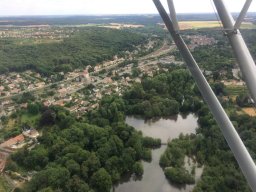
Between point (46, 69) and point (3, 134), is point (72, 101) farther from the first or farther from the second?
point (46, 69)

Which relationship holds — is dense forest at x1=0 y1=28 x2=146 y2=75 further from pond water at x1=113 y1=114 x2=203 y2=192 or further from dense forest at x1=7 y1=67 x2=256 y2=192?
pond water at x1=113 y1=114 x2=203 y2=192

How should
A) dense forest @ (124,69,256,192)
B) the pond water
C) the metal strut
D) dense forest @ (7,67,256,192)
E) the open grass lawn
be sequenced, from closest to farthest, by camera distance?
the metal strut
dense forest @ (124,69,256,192)
dense forest @ (7,67,256,192)
the open grass lawn
the pond water

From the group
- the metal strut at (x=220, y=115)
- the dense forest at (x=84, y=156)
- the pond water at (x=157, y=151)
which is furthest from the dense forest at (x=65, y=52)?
the metal strut at (x=220, y=115)

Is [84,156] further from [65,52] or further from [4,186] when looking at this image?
[65,52]

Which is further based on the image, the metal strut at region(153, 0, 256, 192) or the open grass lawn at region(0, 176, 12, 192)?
the open grass lawn at region(0, 176, 12, 192)

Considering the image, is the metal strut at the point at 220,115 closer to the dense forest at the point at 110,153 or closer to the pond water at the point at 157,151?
the dense forest at the point at 110,153

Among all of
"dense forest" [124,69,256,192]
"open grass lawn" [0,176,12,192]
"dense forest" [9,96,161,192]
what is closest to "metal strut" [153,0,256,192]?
"dense forest" [124,69,256,192]

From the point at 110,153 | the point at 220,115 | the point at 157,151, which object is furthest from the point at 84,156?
the point at 220,115
